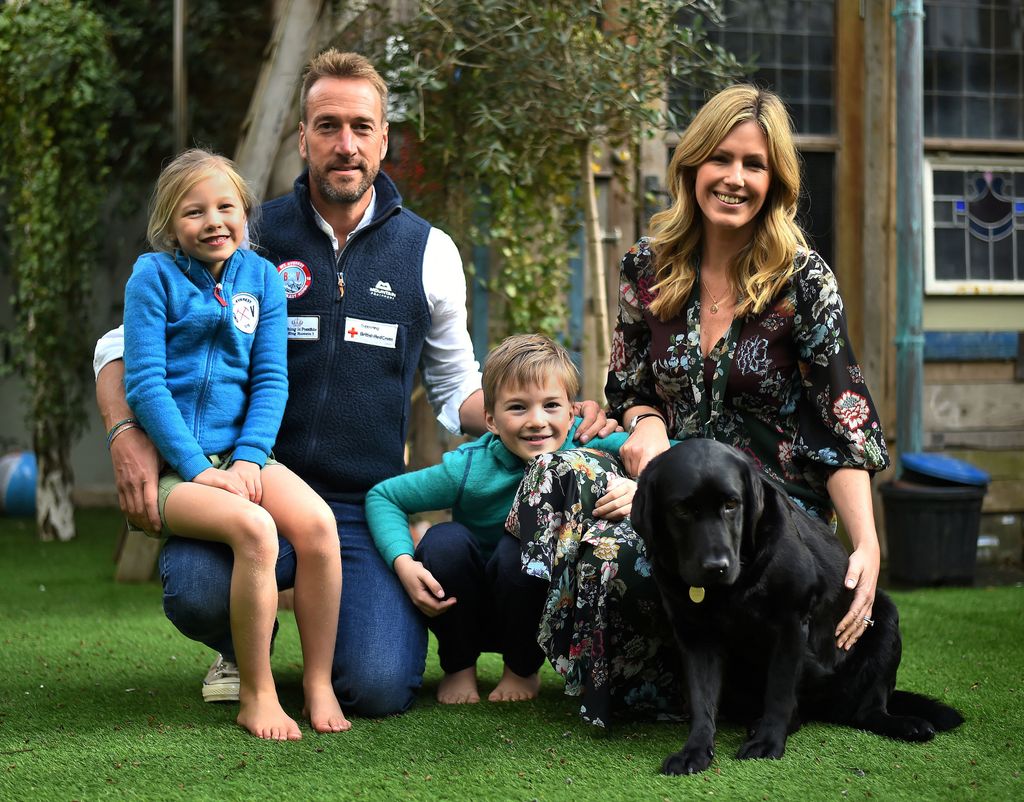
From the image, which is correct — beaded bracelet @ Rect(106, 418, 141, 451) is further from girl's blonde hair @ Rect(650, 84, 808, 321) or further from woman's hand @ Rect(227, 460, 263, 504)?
girl's blonde hair @ Rect(650, 84, 808, 321)

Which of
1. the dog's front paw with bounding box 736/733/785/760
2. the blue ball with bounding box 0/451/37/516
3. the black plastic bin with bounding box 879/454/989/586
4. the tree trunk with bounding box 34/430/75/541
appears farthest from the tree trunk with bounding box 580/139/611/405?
the blue ball with bounding box 0/451/37/516

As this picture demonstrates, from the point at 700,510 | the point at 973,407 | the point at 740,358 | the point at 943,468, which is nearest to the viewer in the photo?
the point at 700,510

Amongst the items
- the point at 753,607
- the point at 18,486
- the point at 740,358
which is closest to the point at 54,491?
the point at 18,486

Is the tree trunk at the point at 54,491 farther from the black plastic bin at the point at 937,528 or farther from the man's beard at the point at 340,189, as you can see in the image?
the black plastic bin at the point at 937,528

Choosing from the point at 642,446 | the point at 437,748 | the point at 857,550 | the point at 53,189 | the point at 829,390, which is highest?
the point at 53,189

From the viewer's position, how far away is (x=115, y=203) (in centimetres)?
732

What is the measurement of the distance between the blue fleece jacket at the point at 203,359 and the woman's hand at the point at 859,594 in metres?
1.34

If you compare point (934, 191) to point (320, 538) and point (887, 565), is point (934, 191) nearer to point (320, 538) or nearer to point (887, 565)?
point (887, 565)

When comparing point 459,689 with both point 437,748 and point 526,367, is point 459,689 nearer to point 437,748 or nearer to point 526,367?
point 437,748

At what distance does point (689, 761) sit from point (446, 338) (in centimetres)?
142

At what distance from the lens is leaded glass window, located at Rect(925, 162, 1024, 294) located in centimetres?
595

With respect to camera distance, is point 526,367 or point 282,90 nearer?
point 526,367

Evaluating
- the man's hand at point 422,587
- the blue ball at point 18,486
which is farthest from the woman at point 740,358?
the blue ball at point 18,486

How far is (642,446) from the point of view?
2.70 meters
